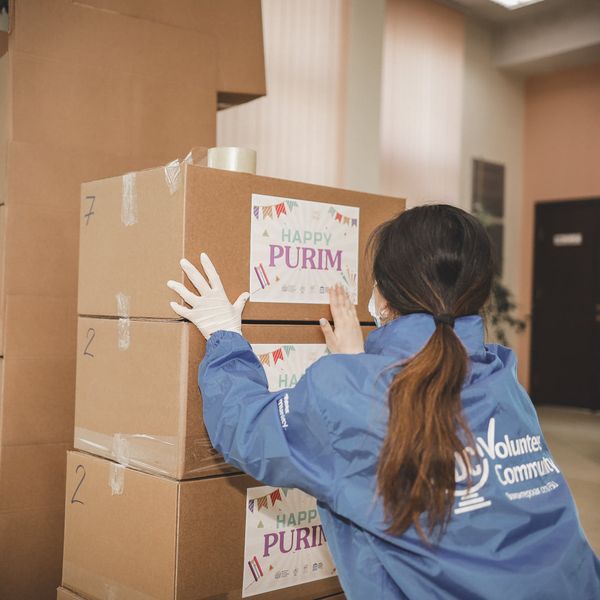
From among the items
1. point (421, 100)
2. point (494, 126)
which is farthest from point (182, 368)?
point (494, 126)

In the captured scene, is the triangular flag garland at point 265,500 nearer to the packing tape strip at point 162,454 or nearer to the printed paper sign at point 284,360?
the packing tape strip at point 162,454

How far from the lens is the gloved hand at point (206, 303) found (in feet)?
3.99

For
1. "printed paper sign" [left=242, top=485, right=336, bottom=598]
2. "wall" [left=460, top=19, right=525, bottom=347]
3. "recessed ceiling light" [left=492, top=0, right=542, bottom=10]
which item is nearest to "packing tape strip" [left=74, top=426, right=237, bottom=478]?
"printed paper sign" [left=242, top=485, right=336, bottom=598]

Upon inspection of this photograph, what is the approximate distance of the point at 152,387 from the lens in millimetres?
1282

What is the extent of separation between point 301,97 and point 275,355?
312 cm

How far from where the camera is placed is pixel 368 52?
4.36 metres

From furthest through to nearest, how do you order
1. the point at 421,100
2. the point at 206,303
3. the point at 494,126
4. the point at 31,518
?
1. the point at 494,126
2. the point at 421,100
3. the point at 31,518
4. the point at 206,303

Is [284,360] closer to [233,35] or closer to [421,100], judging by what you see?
[233,35]

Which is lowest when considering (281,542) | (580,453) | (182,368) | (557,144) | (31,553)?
(580,453)

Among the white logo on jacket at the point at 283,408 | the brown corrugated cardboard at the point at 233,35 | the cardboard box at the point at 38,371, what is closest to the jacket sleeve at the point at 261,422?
the white logo on jacket at the point at 283,408

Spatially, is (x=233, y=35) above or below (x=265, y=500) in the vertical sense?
above

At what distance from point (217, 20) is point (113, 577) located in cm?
146

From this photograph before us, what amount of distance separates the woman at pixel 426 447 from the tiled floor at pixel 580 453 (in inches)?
77.8

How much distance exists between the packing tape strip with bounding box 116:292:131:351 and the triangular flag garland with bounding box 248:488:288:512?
14.4 inches
